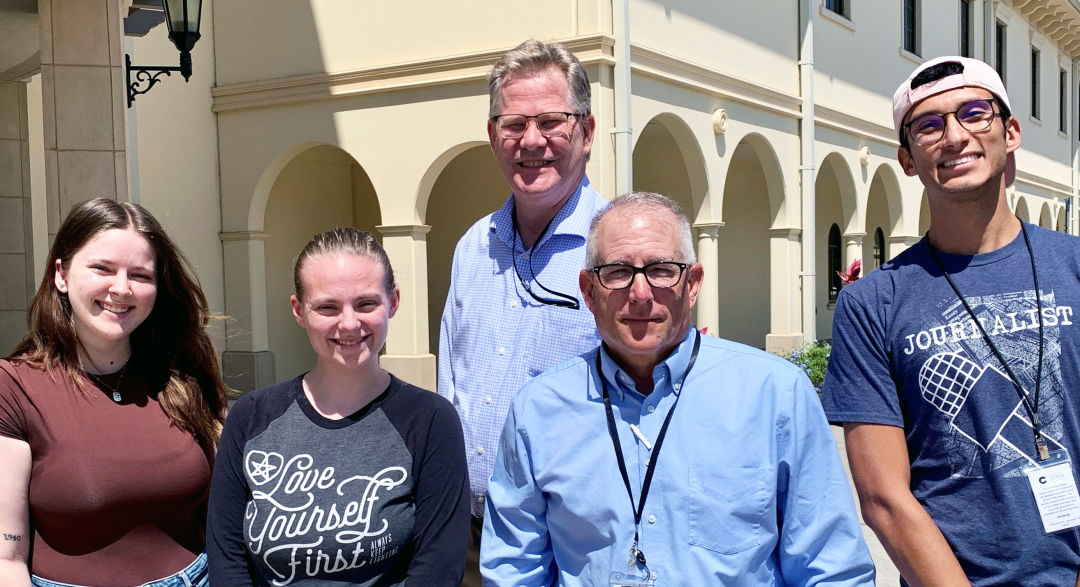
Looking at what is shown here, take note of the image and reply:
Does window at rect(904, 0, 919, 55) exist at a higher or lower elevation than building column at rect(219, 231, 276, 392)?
higher

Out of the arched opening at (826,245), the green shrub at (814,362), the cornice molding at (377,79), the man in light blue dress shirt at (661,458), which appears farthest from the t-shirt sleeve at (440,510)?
the arched opening at (826,245)

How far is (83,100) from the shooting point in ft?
18.0

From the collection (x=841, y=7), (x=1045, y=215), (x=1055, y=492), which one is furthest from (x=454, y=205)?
(x=1045, y=215)

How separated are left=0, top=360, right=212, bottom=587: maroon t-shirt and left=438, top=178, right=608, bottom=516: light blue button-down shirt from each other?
2.50ft

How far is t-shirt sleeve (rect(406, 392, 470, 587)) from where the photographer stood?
7.20 feet

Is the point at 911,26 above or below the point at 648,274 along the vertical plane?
above

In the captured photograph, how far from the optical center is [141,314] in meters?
2.52

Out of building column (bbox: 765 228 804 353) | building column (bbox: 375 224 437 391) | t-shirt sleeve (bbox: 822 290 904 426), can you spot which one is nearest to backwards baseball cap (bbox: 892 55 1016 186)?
t-shirt sleeve (bbox: 822 290 904 426)

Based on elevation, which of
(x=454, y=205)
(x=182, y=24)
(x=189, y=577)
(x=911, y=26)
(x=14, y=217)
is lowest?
(x=189, y=577)

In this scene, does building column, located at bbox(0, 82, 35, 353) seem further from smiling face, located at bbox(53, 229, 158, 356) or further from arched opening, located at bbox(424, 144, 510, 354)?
arched opening, located at bbox(424, 144, 510, 354)

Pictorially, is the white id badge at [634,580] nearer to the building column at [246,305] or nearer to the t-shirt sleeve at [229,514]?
the t-shirt sleeve at [229,514]

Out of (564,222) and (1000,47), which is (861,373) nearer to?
(564,222)

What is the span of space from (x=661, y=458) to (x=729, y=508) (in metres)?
0.17

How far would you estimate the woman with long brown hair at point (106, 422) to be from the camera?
2307 millimetres
